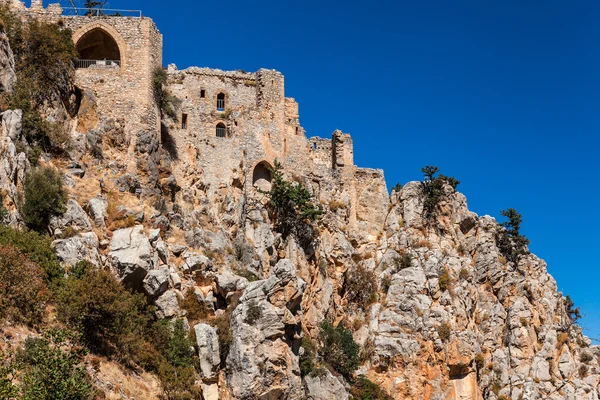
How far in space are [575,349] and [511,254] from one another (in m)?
6.93

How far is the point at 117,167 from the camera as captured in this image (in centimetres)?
3022

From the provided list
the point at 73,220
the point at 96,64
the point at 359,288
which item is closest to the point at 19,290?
the point at 73,220

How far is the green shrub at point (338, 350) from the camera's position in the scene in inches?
1251

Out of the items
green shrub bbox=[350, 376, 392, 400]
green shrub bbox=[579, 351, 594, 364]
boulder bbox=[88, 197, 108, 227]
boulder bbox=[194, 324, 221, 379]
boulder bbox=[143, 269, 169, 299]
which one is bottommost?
green shrub bbox=[350, 376, 392, 400]

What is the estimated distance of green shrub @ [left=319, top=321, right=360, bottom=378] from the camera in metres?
31.8

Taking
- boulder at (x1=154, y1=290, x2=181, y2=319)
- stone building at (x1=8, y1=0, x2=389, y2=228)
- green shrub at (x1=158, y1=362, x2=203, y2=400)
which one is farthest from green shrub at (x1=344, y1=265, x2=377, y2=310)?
green shrub at (x1=158, y1=362, x2=203, y2=400)

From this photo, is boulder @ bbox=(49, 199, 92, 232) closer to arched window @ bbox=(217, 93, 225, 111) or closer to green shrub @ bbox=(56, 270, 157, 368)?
green shrub @ bbox=(56, 270, 157, 368)

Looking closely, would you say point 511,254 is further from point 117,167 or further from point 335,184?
point 117,167

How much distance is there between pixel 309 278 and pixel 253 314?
709 cm

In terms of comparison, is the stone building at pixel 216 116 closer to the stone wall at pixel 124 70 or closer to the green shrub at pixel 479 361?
the stone wall at pixel 124 70

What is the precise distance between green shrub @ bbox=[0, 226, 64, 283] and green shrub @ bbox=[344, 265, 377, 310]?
1635 cm

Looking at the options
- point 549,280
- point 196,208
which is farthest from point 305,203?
point 549,280

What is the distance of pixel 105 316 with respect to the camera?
76.9ft

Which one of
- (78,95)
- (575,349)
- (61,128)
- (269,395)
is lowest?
(269,395)
